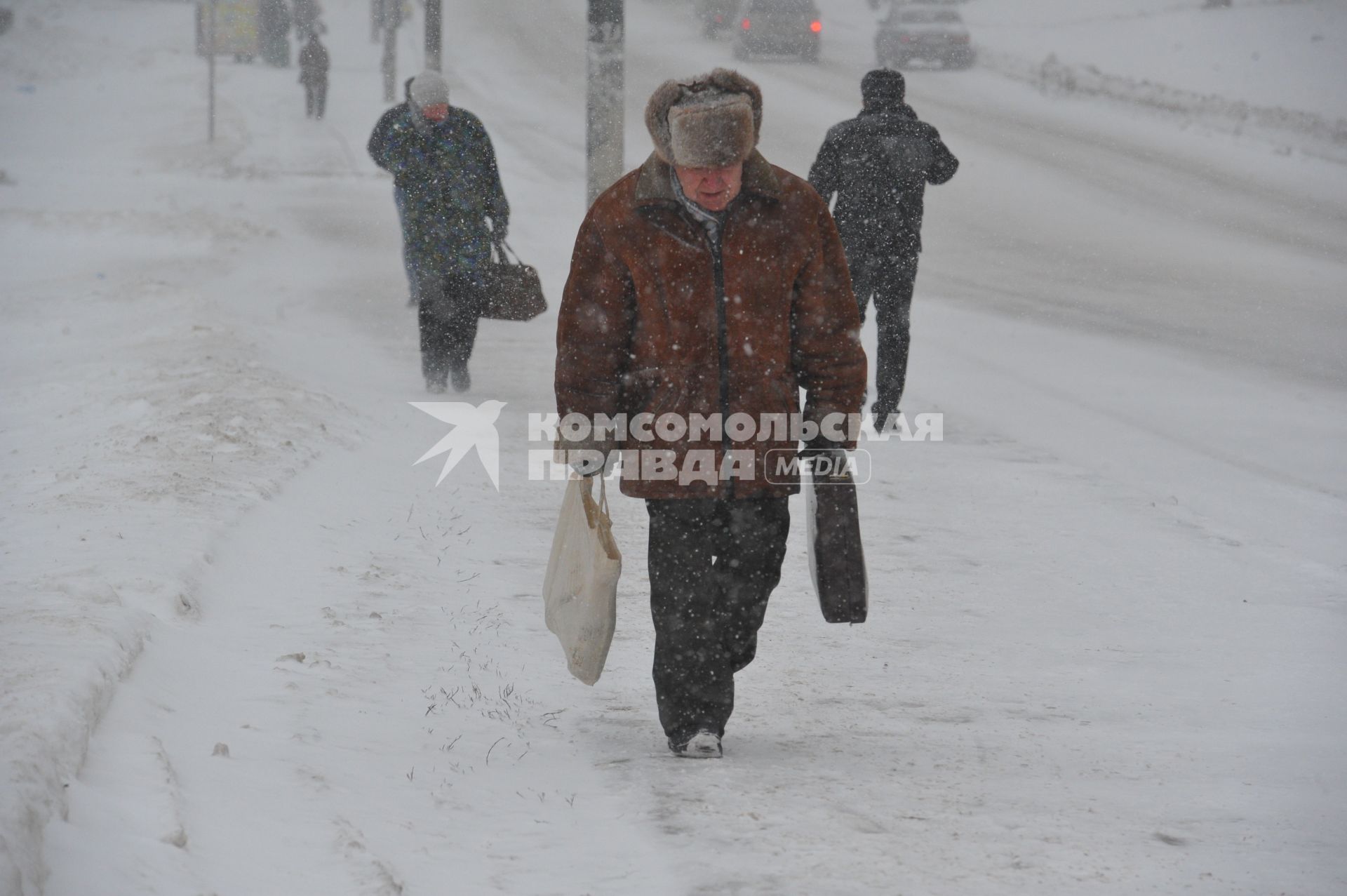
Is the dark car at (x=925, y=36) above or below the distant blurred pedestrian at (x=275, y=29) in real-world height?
above

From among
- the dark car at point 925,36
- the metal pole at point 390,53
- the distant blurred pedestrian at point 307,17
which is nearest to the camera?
the metal pole at point 390,53

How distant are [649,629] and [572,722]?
968mm

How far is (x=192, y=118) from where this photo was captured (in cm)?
2597

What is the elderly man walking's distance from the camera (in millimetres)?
3566

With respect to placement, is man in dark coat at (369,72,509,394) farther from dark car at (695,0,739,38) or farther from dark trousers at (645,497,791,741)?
dark car at (695,0,739,38)

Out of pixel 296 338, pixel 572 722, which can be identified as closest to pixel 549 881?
pixel 572 722

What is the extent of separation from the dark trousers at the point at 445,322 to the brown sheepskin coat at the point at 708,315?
4.66m

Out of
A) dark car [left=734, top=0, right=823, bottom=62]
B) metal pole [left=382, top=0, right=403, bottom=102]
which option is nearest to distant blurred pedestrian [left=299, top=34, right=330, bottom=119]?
metal pole [left=382, top=0, right=403, bottom=102]

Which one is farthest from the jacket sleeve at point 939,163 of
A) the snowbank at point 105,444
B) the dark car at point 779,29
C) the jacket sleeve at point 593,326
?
the dark car at point 779,29

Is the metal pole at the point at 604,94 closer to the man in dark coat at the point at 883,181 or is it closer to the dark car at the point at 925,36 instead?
the man in dark coat at the point at 883,181

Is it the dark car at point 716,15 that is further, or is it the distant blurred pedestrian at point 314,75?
the dark car at point 716,15

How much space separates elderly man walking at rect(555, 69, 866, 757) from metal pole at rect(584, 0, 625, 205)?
575 cm

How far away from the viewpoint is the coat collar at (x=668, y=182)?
354cm

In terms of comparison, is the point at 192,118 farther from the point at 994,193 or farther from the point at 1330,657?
the point at 1330,657
